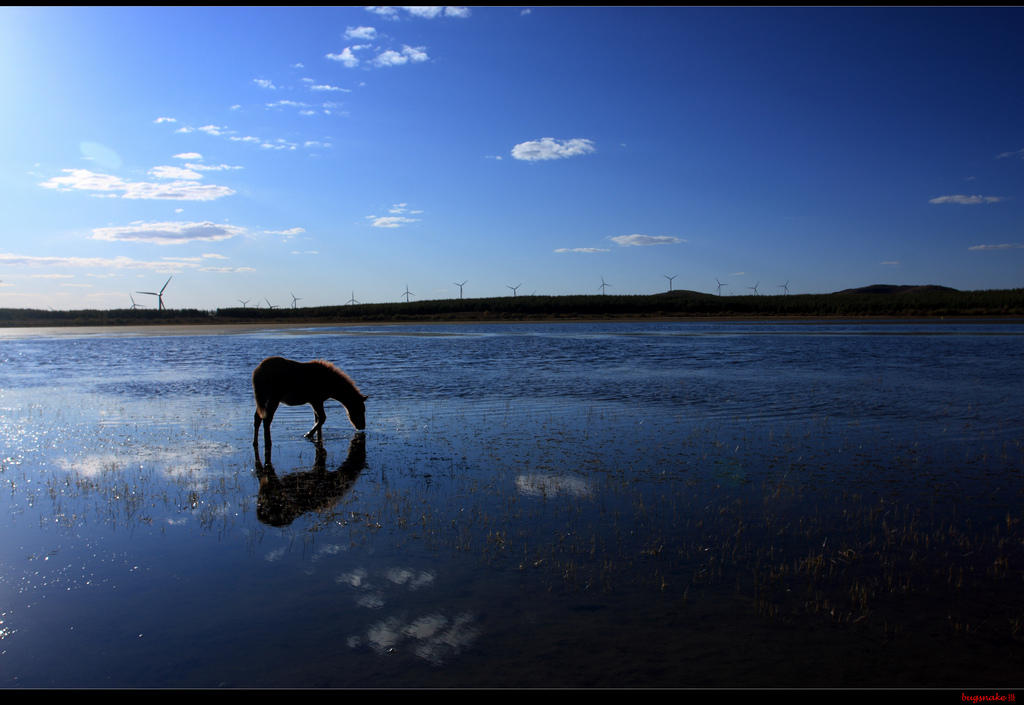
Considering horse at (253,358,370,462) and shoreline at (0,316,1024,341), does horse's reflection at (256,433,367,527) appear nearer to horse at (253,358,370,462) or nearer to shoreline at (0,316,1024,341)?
horse at (253,358,370,462)

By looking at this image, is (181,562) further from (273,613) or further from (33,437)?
(33,437)

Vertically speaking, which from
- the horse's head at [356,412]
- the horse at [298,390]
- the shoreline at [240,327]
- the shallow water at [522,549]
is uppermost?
the shoreline at [240,327]

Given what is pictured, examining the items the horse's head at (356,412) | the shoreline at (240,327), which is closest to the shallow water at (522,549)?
the horse's head at (356,412)

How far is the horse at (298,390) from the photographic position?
10.6 m

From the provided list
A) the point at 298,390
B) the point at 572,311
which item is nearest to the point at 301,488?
the point at 298,390

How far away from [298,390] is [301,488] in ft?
10.8

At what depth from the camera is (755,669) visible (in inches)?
157

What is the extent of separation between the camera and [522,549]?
604 centimetres

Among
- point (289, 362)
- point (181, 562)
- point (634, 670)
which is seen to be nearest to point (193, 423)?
point (289, 362)

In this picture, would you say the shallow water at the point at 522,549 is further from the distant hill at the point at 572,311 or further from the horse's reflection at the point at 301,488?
the distant hill at the point at 572,311

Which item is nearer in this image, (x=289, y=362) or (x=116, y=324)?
(x=289, y=362)

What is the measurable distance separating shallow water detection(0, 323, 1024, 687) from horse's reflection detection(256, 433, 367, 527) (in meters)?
0.06

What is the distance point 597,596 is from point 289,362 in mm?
7955

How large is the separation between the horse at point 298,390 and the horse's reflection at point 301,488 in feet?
3.46
